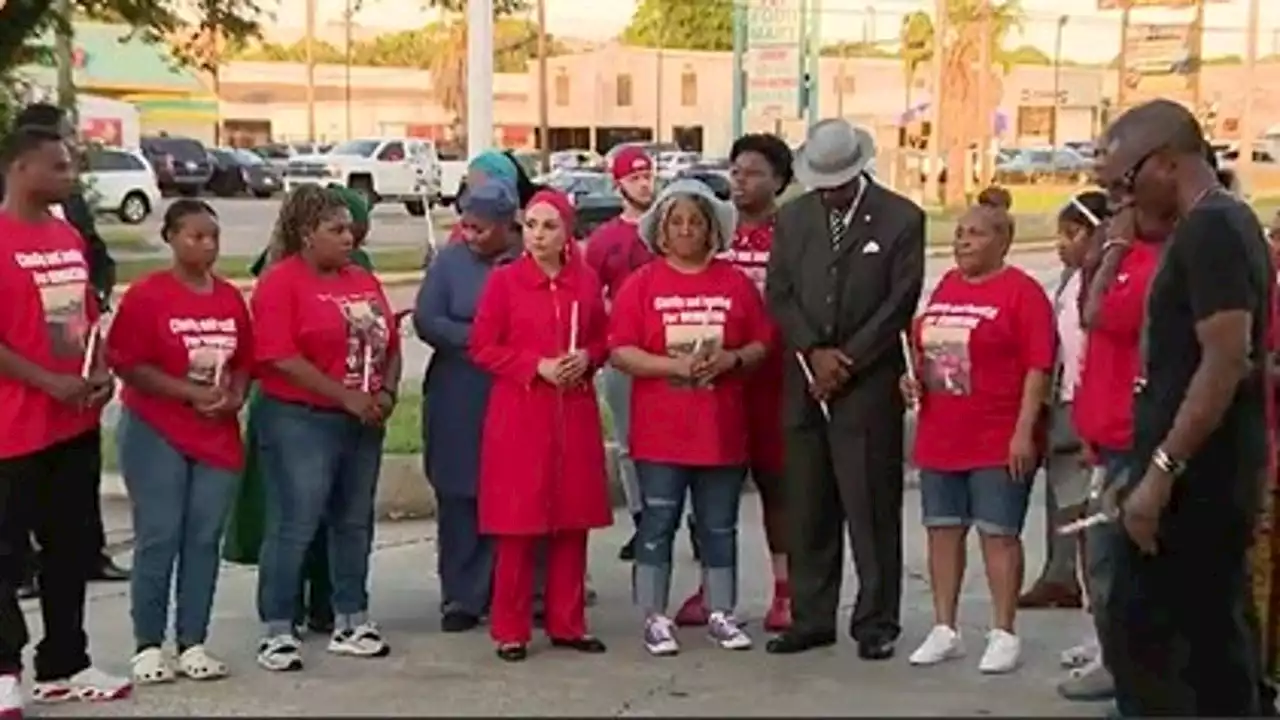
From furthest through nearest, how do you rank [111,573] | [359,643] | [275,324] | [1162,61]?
[1162,61]
[111,573]
[359,643]
[275,324]

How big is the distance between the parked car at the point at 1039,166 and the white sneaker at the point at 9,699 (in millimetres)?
46274

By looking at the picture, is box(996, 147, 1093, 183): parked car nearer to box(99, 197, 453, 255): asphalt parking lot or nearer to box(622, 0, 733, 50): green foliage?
box(99, 197, 453, 255): asphalt parking lot

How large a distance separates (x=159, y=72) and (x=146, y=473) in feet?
171

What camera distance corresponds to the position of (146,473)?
243 inches

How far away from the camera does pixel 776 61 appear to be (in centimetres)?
2691

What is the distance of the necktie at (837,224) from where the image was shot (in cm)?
676

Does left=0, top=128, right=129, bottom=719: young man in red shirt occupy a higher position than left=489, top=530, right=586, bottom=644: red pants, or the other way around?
left=0, top=128, right=129, bottom=719: young man in red shirt

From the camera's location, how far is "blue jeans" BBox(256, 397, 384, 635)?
6.53 m

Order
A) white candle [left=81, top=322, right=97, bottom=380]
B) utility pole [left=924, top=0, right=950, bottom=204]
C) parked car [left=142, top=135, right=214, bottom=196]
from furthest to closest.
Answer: parked car [left=142, top=135, right=214, bottom=196]
utility pole [left=924, top=0, right=950, bottom=204]
white candle [left=81, top=322, right=97, bottom=380]

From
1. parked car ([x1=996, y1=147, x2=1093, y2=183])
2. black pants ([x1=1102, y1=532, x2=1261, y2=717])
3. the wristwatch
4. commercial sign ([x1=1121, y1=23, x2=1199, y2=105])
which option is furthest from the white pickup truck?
the wristwatch

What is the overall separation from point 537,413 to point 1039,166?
5029 centimetres

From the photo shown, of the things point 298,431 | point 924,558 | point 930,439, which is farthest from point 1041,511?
point 298,431

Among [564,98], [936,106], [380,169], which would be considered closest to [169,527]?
[936,106]

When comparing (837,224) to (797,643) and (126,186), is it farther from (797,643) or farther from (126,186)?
(126,186)
